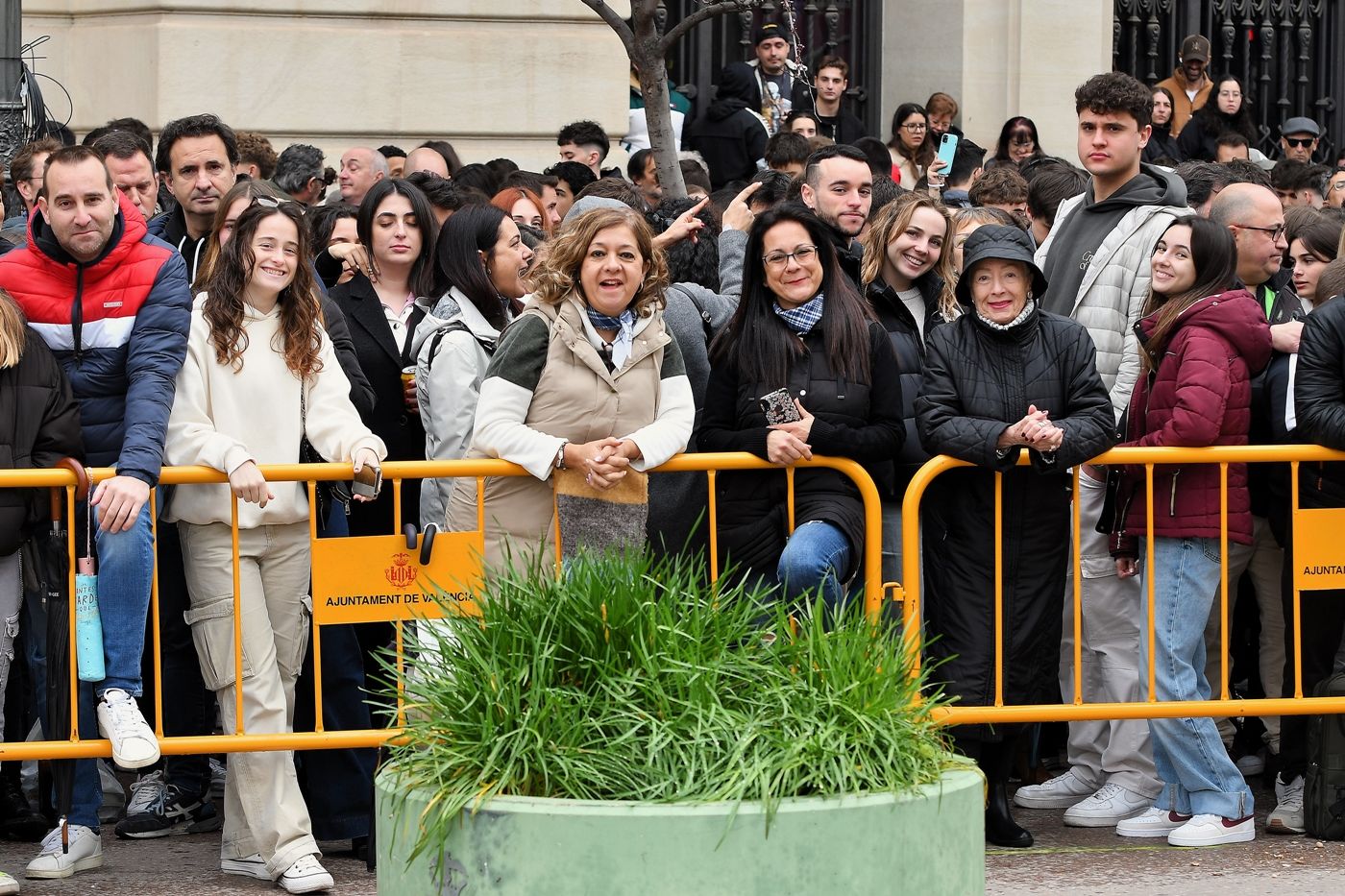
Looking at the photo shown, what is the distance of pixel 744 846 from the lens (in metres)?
4.02

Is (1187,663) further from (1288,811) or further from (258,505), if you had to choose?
(258,505)

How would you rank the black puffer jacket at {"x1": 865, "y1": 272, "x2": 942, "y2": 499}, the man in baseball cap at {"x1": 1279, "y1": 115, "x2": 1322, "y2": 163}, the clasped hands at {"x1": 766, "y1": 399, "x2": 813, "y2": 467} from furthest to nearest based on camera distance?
the man in baseball cap at {"x1": 1279, "y1": 115, "x2": 1322, "y2": 163} → the black puffer jacket at {"x1": 865, "y1": 272, "x2": 942, "y2": 499} → the clasped hands at {"x1": 766, "y1": 399, "x2": 813, "y2": 467}

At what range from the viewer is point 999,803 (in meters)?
6.71

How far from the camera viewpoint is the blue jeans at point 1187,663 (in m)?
6.70

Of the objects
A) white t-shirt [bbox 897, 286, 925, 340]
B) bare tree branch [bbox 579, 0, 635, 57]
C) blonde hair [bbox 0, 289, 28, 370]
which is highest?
bare tree branch [bbox 579, 0, 635, 57]

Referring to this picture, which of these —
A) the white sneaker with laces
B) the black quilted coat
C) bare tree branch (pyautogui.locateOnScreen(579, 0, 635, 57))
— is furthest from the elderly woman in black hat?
bare tree branch (pyautogui.locateOnScreen(579, 0, 635, 57))

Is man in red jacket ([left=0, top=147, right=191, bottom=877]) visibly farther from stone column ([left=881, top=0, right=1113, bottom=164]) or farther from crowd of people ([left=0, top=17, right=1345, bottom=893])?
stone column ([left=881, top=0, right=1113, bottom=164])

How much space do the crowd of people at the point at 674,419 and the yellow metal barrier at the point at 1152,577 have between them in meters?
0.06

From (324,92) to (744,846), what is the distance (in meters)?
10.0

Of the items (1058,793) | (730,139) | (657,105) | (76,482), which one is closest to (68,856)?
(76,482)

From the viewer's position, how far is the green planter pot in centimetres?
400

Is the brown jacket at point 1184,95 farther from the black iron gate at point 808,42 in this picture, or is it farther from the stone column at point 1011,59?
the black iron gate at point 808,42

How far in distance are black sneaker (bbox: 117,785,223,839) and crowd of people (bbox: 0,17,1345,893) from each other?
1 cm

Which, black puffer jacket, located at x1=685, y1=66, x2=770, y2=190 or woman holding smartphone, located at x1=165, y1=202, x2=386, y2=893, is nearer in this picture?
woman holding smartphone, located at x1=165, y1=202, x2=386, y2=893
